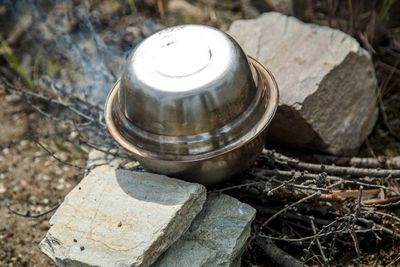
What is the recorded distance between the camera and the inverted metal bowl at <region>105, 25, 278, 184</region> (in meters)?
2.76

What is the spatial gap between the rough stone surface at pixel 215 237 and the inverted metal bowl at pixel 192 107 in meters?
0.15

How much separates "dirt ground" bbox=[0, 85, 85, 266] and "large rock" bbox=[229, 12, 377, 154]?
1.31 metres

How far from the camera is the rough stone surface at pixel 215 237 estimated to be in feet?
9.43

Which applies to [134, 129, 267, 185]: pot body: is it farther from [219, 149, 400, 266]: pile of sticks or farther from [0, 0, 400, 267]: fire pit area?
[219, 149, 400, 266]: pile of sticks

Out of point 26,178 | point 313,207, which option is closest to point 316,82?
point 313,207

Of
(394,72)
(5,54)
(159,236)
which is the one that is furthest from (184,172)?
(5,54)

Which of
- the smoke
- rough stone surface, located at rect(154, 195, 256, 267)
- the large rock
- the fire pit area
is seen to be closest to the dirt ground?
the fire pit area

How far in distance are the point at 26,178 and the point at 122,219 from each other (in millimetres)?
1309

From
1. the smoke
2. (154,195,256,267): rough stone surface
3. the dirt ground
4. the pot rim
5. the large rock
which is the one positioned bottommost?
the dirt ground

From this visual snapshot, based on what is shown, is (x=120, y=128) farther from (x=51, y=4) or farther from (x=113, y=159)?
(x=51, y=4)

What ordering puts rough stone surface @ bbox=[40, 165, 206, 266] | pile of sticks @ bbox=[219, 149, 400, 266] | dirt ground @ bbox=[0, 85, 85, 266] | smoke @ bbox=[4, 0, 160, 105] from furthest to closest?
smoke @ bbox=[4, 0, 160, 105] < dirt ground @ bbox=[0, 85, 85, 266] < pile of sticks @ bbox=[219, 149, 400, 266] < rough stone surface @ bbox=[40, 165, 206, 266]

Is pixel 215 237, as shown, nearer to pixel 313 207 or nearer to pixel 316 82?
pixel 313 207

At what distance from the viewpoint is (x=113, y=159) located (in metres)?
3.63

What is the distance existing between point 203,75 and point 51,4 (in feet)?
7.86
